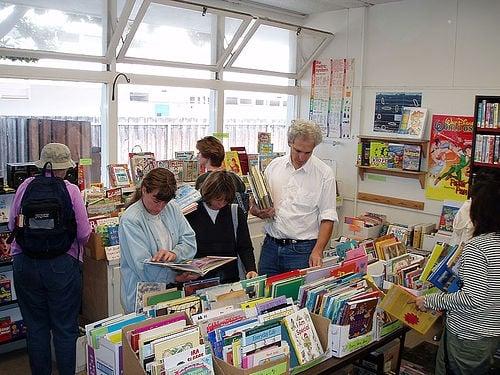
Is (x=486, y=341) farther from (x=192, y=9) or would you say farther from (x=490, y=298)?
(x=192, y=9)

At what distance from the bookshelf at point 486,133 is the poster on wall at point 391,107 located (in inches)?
32.8

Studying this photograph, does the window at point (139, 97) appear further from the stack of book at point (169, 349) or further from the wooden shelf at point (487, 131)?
the stack of book at point (169, 349)

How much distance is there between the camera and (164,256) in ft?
8.58

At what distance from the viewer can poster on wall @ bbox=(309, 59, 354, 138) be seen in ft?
19.5

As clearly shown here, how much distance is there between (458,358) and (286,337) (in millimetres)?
987

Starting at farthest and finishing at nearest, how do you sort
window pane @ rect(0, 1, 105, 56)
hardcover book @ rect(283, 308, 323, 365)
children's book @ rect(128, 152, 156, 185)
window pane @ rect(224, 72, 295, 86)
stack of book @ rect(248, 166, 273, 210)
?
window pane @ rect(224, 72, 295, 86), children's book @ rect(128, 152, 156, 185), window pane @ rect(0, 1, 105, 56), stack of book @ rect(248, 166, 273, 210), hardcover book @ rect(283, 308, 323, 365)

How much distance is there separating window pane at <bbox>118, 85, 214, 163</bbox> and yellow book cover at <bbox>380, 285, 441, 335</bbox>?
317 centimetres

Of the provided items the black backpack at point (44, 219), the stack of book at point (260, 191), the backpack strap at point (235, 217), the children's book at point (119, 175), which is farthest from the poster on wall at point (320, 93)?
the black backpack at point (44, 219)

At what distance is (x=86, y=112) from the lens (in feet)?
15.3

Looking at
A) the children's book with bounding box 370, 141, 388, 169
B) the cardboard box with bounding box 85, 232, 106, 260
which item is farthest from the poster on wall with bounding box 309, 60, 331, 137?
the cardboard box with bounding box 85, 232, 106, 260

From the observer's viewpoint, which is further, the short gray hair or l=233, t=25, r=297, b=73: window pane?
l=233, t=25, r=297, b=73: window pane

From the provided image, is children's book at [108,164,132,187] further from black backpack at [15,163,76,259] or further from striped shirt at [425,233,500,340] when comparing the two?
striped shirt at [425,233,500,340]

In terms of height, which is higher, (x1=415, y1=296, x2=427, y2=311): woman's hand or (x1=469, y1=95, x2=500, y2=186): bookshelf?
(x1=469, y1=95, x2=500, y2=186): bookshelf

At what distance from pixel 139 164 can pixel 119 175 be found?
0.72 feet
